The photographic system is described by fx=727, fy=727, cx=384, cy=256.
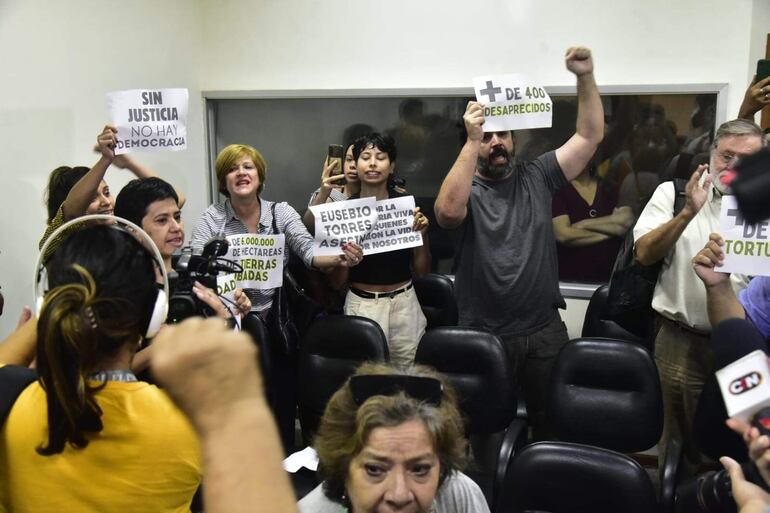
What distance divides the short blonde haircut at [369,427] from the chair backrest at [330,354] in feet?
4.70

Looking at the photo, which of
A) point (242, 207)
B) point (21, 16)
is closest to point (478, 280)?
point (242, 207)

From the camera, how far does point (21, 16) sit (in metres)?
3.73

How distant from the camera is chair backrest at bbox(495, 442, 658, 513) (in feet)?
7.41

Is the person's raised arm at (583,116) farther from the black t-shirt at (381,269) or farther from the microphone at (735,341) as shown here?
the microphone at (735,341)

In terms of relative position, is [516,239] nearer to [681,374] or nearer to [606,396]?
[606,396]

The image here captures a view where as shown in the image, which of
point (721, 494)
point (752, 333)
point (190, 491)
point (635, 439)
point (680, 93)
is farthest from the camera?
point (680, 93)

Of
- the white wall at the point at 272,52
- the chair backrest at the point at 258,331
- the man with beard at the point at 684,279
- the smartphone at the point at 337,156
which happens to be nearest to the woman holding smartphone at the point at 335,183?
the smartphone at the point at 337,156

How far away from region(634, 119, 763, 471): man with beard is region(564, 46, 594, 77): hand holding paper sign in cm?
64

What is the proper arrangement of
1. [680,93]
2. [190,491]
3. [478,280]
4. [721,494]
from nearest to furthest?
1. [190,491]
2. [721,494]
3. [478,280]
4. [680,93]

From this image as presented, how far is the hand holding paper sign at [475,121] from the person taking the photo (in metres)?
3.33

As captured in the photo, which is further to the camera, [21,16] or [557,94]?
[557,94]

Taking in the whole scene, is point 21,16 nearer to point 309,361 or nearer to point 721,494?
point 309,361

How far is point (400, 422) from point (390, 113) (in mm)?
3335

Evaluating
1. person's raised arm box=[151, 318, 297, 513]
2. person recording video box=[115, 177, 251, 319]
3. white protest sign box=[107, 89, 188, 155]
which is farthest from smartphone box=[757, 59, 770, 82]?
person's raised arm box=[151, 318, 297, 513]
